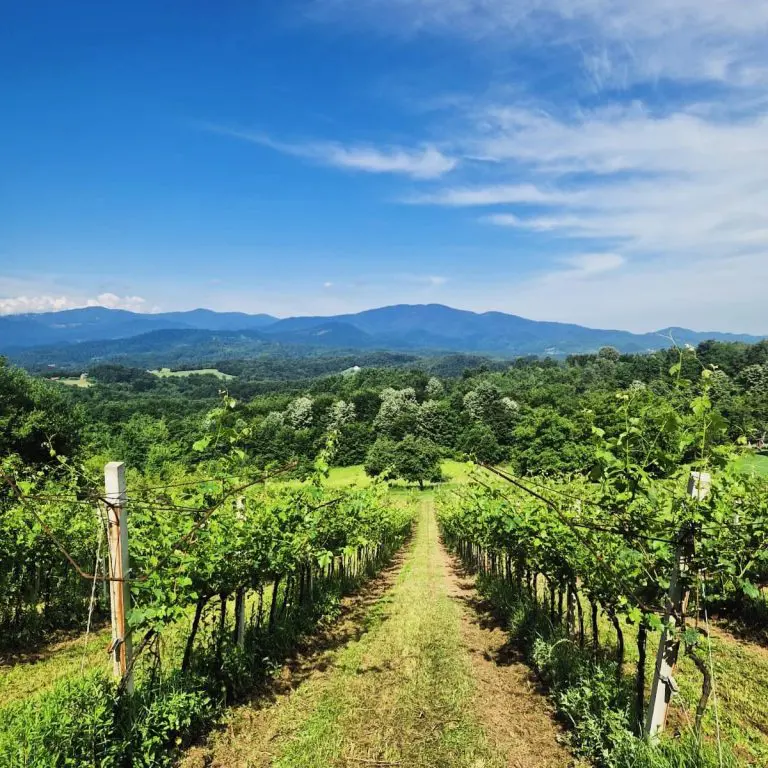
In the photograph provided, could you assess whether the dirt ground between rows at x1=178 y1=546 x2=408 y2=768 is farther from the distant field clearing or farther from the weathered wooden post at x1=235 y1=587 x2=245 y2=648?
the distant field clearing

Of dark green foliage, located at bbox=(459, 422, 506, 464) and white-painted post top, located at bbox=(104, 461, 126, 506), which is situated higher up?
white-painted post top, located at bbox=(104, 461, 126, 506)

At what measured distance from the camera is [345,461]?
7338 centimetres

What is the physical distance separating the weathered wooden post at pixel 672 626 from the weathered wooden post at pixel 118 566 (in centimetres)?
500

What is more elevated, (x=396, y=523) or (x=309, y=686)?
(x=309, y=686)

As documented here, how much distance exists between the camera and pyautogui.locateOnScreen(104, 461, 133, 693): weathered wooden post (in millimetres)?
4512

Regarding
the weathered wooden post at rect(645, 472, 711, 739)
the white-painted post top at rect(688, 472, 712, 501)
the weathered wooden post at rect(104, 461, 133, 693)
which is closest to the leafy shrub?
the weathered wooden post at rect(104, 461, 133, 693)

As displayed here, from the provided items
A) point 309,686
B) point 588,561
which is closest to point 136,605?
point 309,686

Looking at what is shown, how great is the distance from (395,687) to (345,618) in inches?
138

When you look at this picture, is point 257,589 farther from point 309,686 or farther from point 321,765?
point 321,765

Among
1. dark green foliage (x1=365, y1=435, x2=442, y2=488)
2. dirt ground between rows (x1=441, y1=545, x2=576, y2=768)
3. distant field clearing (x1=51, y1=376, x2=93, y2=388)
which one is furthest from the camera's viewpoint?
distant field clearing (x1=51, y1=376, x2=93, y2=388)

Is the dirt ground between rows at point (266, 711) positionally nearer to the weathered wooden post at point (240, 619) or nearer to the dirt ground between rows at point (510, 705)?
the weathered wooden post at point (240, 619)

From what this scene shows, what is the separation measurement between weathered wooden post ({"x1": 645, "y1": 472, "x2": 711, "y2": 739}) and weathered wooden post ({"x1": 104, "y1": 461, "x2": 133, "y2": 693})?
4998 millimetres

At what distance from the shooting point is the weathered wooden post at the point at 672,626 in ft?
13.5

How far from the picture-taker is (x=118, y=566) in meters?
4.54
